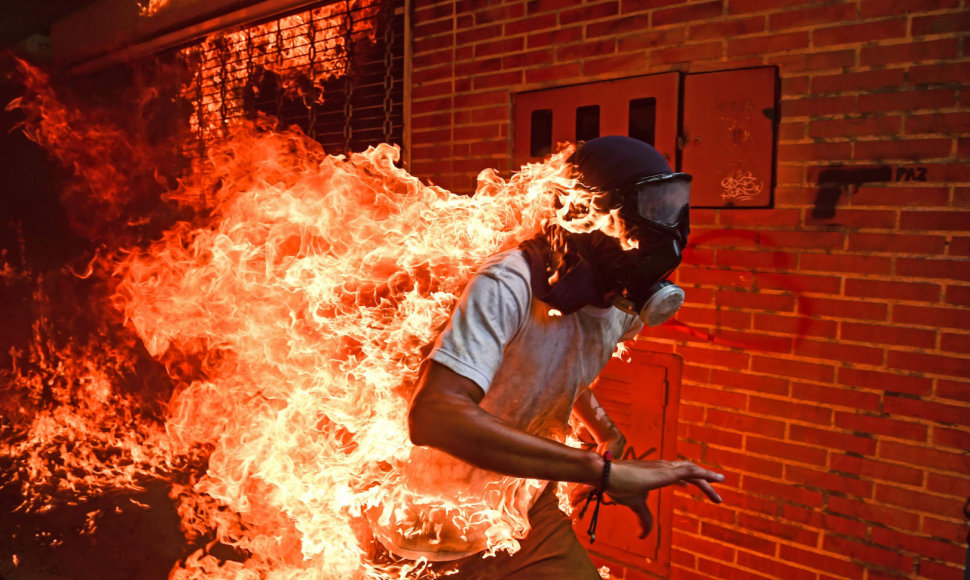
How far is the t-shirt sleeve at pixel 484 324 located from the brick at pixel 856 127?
2.36m

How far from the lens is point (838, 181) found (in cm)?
336

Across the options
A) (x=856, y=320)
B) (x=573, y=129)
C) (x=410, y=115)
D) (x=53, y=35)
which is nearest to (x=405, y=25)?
(x=410, y=115)

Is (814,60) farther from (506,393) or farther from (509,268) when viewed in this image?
(506,393)

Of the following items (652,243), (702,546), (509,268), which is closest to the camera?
(509,268)

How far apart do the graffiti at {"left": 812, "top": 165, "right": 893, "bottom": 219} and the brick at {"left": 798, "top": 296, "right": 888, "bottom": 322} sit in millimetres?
500

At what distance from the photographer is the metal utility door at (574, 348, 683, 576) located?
4012 millimetres

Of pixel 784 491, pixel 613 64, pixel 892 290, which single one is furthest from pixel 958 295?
pixel 613 64

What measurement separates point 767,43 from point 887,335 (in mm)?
1853

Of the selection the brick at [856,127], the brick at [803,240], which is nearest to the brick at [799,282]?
the brick at [803,240]

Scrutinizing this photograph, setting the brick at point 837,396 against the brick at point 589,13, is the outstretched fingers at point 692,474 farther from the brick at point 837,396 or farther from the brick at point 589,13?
the brick at point 589,13

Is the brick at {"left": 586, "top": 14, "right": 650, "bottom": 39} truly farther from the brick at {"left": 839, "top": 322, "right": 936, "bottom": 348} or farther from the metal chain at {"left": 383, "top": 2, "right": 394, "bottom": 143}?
the brick at {"left": 839, "top": 322, "right": 936, "bottom": 348}

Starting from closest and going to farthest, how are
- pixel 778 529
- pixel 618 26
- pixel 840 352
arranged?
pixel 840 352 → pixel 778 529 → pixel 618 26

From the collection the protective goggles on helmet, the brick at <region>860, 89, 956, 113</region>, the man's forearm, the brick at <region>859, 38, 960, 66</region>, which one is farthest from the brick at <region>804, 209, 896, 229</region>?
the man's forearm

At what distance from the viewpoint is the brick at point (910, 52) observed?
3.05 meters
